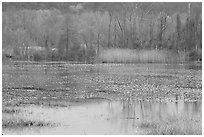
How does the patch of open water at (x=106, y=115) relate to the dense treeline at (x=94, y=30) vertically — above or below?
below

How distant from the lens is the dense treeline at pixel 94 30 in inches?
2190

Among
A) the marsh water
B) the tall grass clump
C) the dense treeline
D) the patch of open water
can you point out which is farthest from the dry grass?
the dense treeline

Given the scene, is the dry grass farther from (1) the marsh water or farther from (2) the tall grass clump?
(2) the tall grass clump

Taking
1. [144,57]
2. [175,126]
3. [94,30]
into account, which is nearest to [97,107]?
[175,126]

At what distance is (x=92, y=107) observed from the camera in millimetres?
15477

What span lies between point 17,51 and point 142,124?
155 feet

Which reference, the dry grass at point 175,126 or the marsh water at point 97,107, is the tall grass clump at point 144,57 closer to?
the marsh water at point 97,107

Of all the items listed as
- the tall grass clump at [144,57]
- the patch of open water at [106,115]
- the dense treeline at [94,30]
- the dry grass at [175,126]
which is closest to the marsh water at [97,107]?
the patch of open water at [106,115]

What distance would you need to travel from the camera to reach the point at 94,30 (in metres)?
74.1

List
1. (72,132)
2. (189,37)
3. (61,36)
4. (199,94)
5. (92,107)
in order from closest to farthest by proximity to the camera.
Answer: (72,132) → (92,107) → (199,94) → (189,37) → (61,36)

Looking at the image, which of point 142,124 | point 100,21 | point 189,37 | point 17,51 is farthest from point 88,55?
point 142,124

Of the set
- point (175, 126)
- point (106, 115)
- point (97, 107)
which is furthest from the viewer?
point (97, 107)

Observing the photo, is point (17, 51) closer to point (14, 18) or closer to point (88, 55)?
point (88, 55)

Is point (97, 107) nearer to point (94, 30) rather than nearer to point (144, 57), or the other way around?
point (144, 57)
